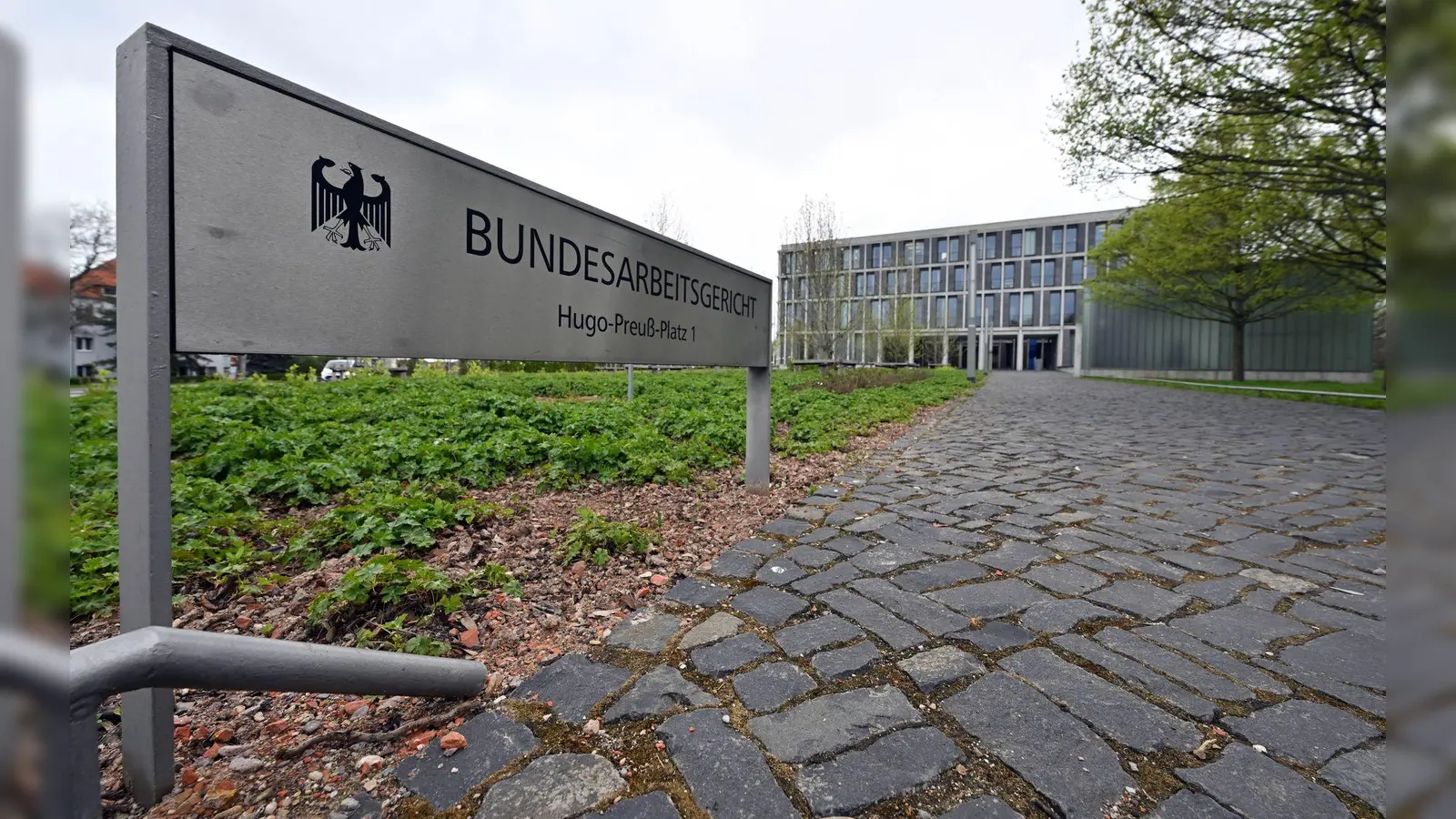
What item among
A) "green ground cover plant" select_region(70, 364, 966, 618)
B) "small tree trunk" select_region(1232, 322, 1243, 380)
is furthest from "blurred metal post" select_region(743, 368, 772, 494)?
"small tree trunk" select_region(1232, 322, 1243, 380)

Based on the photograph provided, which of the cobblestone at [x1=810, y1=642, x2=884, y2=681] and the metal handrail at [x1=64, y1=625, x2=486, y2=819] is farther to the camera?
the cobblestone at [x1=810, y1=642, x2=884, y2=681]

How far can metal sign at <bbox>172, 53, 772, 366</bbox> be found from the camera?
67.2 inches

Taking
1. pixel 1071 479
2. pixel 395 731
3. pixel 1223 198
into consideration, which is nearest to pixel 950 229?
pixel 1223 198

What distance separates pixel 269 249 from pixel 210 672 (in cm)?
122

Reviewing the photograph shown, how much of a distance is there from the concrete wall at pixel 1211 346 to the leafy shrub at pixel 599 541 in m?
31.9

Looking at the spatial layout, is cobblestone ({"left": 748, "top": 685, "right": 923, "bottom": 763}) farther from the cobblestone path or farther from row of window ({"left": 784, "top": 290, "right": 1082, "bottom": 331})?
row of window ({"left": 784, "top": 290, "right": 1082, "bottom": 331})

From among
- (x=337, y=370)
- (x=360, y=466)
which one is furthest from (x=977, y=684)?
(x=337, y=370)

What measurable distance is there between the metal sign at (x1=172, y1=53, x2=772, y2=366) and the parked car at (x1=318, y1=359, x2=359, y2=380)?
1311cm

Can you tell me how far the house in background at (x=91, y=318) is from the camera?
461mm

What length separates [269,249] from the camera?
73.5 inches

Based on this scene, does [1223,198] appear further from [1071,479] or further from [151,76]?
[151,76]

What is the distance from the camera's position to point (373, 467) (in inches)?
175
